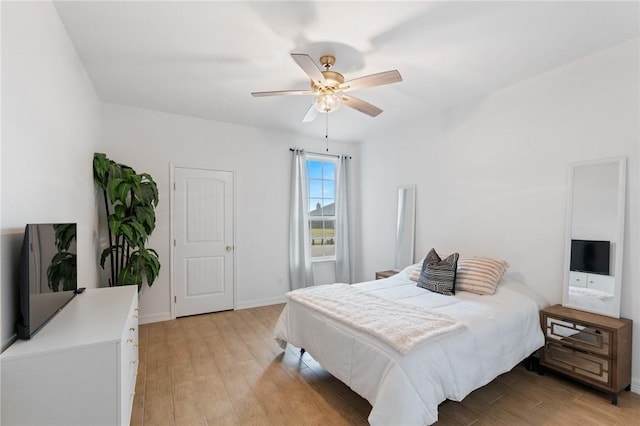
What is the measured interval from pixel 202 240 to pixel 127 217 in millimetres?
1119

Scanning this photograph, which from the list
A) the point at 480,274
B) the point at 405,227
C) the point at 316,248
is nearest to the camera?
the point at 480,274

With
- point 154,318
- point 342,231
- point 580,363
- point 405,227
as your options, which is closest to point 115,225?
point 154,318

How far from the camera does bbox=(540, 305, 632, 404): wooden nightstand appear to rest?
2.20 m

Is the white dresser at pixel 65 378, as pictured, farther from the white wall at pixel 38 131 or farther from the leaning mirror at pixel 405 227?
the leaning mirror at pixel 405 227

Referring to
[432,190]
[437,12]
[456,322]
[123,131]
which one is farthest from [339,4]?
[123,131]

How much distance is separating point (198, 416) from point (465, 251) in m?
3.17

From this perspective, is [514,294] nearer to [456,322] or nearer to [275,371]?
[456,322]

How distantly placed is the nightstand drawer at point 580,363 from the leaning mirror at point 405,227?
6.20 ft

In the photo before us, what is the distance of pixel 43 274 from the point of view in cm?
153

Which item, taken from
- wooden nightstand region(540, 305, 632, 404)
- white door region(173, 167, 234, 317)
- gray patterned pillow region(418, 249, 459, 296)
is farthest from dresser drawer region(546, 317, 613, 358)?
white door region(173, 167, 234, 317)

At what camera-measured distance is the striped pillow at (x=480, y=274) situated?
2801 millimetres

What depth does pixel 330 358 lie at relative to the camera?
2.27 m

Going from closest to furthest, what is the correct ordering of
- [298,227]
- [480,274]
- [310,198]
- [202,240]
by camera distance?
[480,274]
[202,240]
[298,227]
[310,198]

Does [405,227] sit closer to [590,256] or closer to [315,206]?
[315,206]
